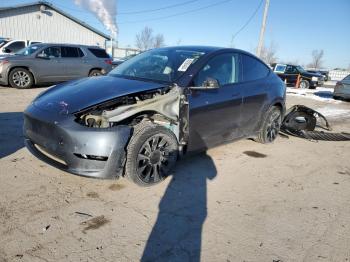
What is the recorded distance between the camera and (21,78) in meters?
10.8

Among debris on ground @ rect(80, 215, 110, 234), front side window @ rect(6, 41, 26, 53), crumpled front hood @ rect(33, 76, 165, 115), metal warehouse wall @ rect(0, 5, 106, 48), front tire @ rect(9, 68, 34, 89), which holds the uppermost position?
metal warehouse wall @ rect(0, 5, 106, 48)

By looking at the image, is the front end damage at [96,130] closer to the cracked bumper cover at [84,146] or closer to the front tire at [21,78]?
the cracked bumper cover at [84,146]

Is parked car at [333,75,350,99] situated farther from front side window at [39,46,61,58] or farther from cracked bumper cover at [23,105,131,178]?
cracked bumper cover at [23,105,131,178]

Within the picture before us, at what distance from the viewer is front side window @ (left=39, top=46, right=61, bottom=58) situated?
37.0 ft

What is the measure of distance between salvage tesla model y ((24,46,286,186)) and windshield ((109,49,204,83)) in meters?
0.01

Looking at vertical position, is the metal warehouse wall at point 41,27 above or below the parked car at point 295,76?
above

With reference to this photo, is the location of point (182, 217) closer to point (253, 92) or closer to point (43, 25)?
point (253, 92)

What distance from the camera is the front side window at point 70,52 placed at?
11852 mm

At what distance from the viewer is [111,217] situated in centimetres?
297

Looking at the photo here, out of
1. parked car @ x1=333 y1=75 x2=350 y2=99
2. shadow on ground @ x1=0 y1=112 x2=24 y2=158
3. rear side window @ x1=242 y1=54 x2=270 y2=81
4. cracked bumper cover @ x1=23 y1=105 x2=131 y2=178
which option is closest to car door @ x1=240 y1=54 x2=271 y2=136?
rear side window @ x1=242 y1=54 x2=270 y2=81

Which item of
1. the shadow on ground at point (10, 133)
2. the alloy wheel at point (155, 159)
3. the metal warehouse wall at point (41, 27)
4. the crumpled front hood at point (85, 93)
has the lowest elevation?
the shadow on ground at point (10, 133)

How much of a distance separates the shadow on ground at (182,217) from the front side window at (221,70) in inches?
47.5

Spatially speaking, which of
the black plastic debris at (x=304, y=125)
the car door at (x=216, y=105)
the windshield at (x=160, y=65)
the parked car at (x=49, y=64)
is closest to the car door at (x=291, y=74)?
the parked car at (x=49, y=64)

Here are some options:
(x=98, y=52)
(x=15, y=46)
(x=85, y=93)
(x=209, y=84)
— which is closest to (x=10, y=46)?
(x=15, y=46)
